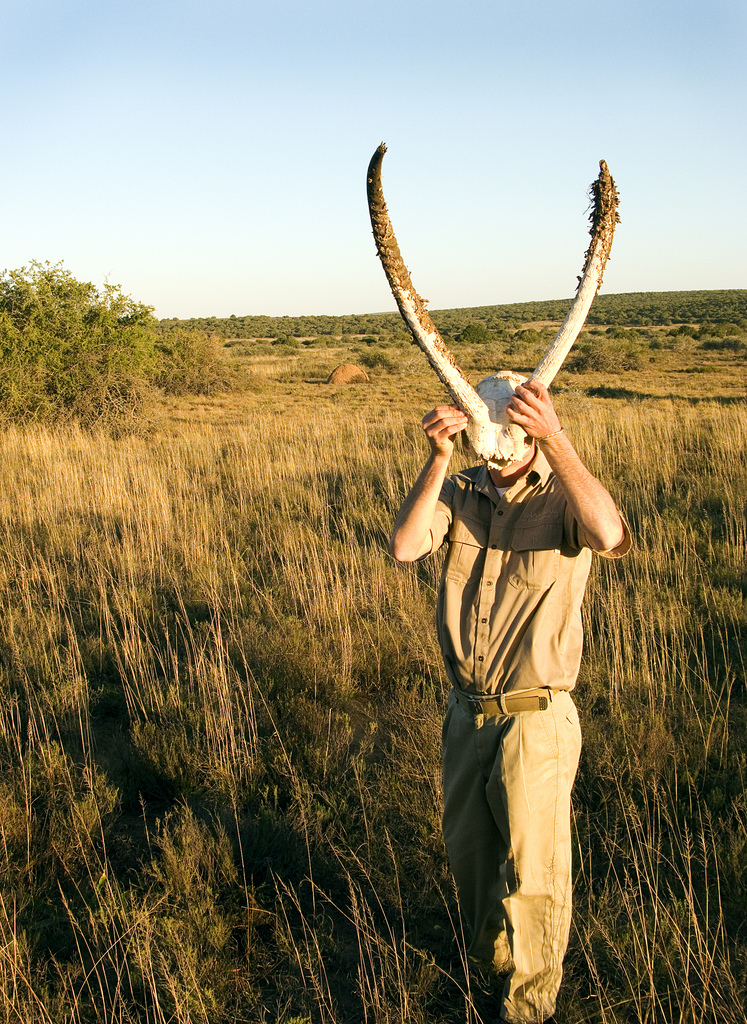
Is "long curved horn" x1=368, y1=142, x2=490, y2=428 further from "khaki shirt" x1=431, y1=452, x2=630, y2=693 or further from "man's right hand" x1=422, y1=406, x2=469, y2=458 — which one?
"khaki shirt" x1=431, y1=452, x2=630, y2=693

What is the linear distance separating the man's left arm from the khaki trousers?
0.51m

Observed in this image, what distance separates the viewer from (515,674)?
2.01 metres

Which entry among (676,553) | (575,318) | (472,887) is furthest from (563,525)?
(676,553)

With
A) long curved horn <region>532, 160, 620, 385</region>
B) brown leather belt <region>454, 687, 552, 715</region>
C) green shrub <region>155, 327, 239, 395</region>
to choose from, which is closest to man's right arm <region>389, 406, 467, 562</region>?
long curved horn <region>532, 160, 620, 385</region>

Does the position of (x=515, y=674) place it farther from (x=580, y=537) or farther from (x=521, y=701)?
(x=580, y=537)

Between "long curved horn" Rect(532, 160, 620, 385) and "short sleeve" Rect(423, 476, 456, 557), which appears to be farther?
"short sleeve" Rect(423, 476, 456, 557)

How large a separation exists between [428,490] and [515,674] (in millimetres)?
571

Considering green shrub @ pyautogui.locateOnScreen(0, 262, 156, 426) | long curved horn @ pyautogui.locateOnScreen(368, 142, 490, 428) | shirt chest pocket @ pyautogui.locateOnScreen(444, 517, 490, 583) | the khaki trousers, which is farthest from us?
green shrub @ pyautogui.locateOnScreen(0, 262, 156, 426)

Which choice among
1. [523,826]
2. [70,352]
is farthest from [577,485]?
[70,352]

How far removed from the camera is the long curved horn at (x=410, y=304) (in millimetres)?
1524

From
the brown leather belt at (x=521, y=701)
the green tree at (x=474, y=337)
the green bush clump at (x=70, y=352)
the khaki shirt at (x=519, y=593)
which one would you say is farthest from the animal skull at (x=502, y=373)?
the green tree at (x=474, y=337)

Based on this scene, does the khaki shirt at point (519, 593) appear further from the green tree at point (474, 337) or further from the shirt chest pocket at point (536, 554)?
the green tree at point (474, 337)

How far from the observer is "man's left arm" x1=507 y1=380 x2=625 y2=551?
177cm

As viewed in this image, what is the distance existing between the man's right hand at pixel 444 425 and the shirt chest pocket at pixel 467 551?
1.21 feet
